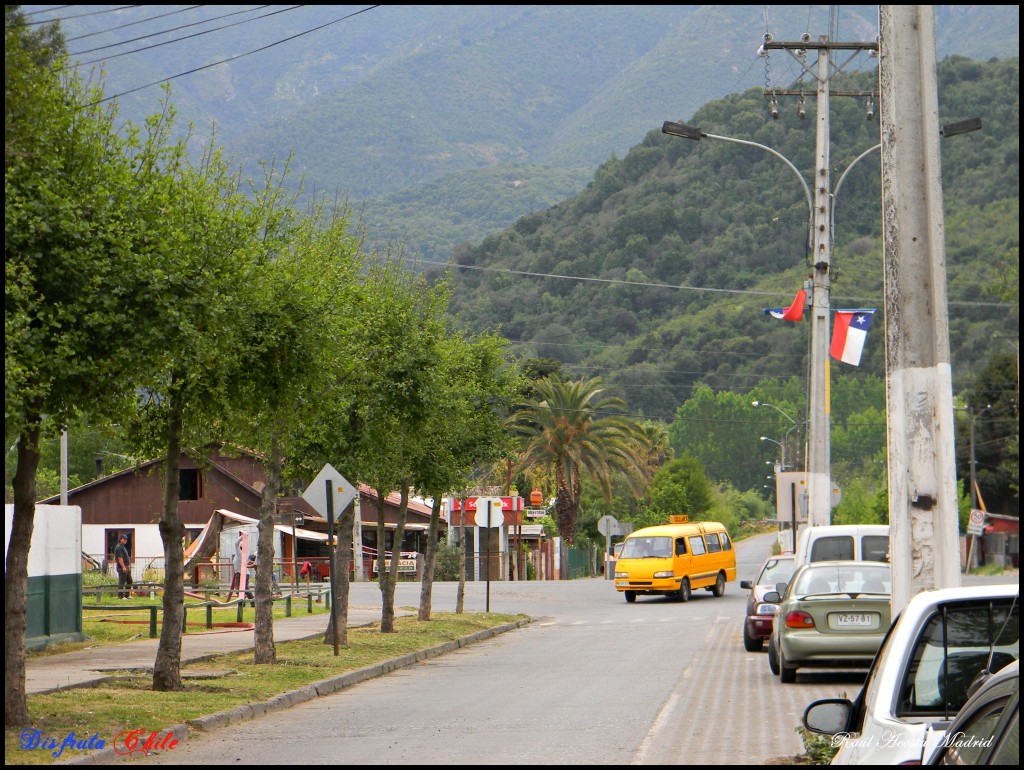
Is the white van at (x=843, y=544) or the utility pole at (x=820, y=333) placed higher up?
the utility pole at (x=820, y=333)

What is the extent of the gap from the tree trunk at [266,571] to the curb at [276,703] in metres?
1.43

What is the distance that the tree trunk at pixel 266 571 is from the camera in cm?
1894

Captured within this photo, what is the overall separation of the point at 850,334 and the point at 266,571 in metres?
13.9

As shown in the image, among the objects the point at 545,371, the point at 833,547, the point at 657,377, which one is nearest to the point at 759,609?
the point at 833,547

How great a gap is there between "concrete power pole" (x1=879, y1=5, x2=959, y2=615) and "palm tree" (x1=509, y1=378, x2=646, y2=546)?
157ft

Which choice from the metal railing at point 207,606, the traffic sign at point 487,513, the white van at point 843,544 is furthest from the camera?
the traffic sign at point 487,513

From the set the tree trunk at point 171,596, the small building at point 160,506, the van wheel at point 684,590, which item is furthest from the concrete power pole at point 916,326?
the small building at point 160,506

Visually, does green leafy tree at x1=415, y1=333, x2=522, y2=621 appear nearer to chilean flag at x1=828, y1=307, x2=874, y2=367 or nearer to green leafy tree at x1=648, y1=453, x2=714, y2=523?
chilean flag at x1=828, y1=307, x2=874, y2=367

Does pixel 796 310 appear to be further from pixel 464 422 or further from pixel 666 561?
pixel 666 561

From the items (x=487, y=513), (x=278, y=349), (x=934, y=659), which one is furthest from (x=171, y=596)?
(x=487, y=513)

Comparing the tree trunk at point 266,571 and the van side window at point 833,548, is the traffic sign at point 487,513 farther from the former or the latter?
the tree trunk at point 266,571

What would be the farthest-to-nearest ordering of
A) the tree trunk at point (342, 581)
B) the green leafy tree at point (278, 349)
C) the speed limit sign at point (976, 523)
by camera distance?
the speed limit sign at point (976, 523), the tree trunk at point (342, 581), the green leafy tree at point (278, 349)

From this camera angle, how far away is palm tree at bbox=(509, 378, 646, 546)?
5941 cm

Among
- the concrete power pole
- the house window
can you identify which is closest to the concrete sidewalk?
the concrete power pole
